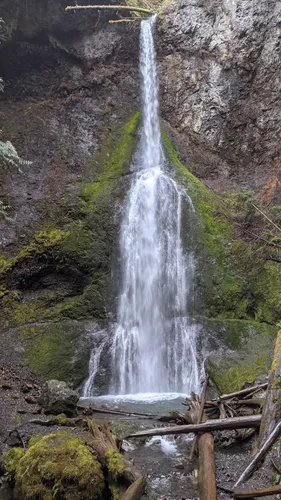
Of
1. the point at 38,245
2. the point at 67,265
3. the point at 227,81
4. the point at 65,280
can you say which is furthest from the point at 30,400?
the point at 227,81

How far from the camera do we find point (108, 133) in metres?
16.8

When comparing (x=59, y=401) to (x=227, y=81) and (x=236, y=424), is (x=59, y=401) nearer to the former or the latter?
(x=236, y=424)

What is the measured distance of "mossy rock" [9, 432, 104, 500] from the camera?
3855 millimetres

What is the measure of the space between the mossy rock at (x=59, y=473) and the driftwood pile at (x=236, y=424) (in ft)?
3.53

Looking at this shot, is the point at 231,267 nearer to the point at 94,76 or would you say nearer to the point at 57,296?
the point at 57,296

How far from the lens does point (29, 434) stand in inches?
222

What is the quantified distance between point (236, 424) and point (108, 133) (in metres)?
14.0

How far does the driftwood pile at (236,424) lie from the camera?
403cm

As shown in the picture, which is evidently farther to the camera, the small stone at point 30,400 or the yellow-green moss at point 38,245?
the yellow-green moss at point 38,245

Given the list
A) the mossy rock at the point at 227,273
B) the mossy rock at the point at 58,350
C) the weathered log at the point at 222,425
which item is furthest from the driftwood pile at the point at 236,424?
the mossy rock at the point at 227,273

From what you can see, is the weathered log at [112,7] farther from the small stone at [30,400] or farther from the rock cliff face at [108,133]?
the small stone at [30,400]

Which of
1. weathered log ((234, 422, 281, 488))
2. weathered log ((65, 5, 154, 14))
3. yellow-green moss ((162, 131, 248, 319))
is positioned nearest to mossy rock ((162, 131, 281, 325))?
yellow-green moss ((162, 131, 248, 319))

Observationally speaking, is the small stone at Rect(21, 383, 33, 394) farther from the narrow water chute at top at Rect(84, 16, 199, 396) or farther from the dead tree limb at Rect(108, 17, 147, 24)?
the dead tree limb at Rect(108, 17, 147, 24)

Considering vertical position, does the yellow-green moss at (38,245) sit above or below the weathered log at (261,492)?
above
